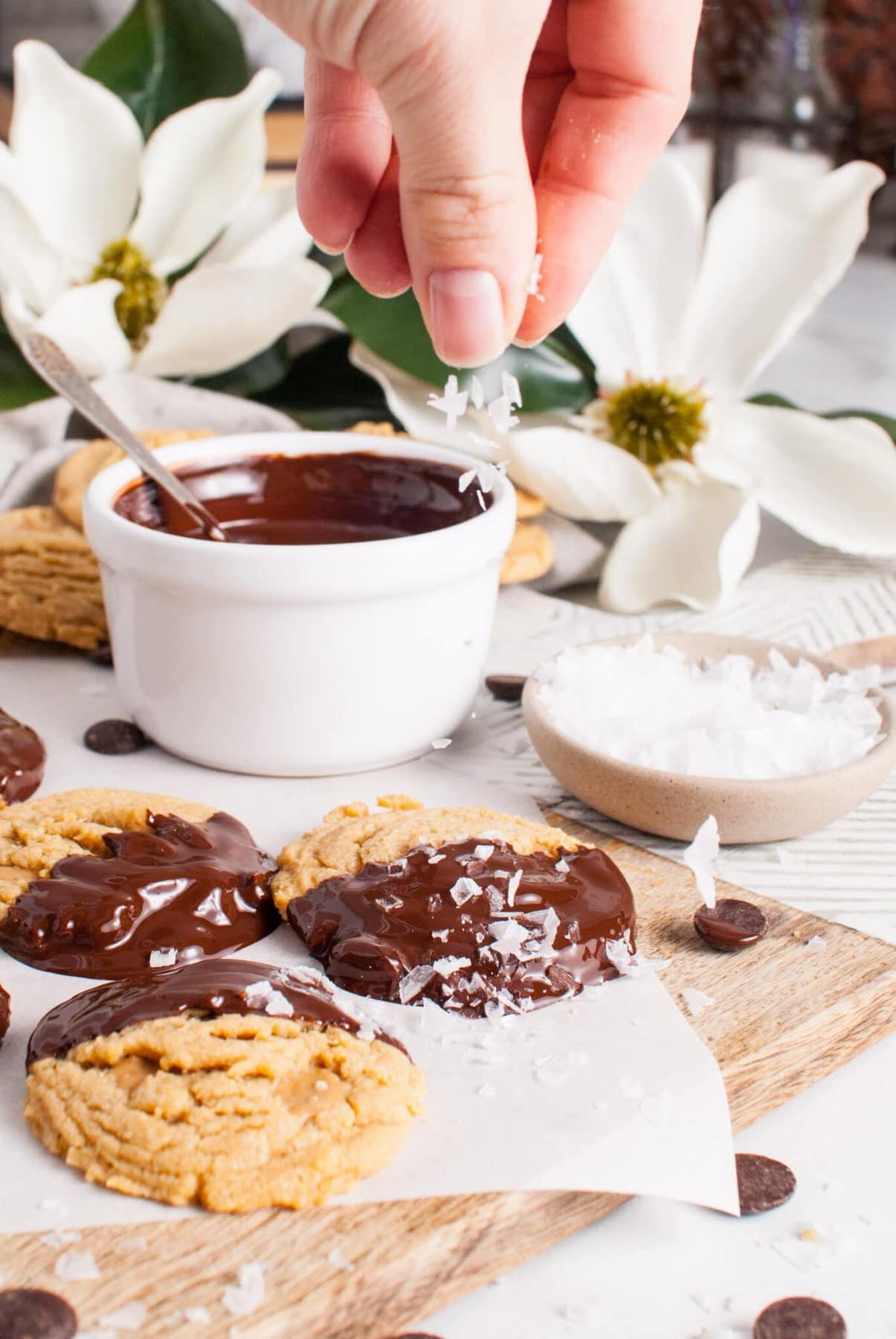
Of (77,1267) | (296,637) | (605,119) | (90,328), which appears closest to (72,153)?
(90,328)

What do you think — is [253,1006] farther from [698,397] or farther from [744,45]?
[744,45]

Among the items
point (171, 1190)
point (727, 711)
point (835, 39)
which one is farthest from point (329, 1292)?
point (835, 39)

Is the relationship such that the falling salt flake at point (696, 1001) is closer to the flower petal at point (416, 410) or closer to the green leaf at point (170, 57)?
the flower petal at point (416, 410)

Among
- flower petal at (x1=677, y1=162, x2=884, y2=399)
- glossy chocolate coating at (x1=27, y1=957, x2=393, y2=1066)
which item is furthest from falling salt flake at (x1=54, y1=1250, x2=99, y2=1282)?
flower petal at (x1=677, y1=162, x2=884, y2=399)

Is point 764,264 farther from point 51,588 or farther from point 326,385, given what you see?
point 51,588

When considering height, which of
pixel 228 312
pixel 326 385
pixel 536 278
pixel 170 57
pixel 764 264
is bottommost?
pixel 326 385

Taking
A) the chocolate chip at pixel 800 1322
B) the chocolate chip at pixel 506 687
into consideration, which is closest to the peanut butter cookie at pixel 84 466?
the chocolate chip at pixel 506 687
